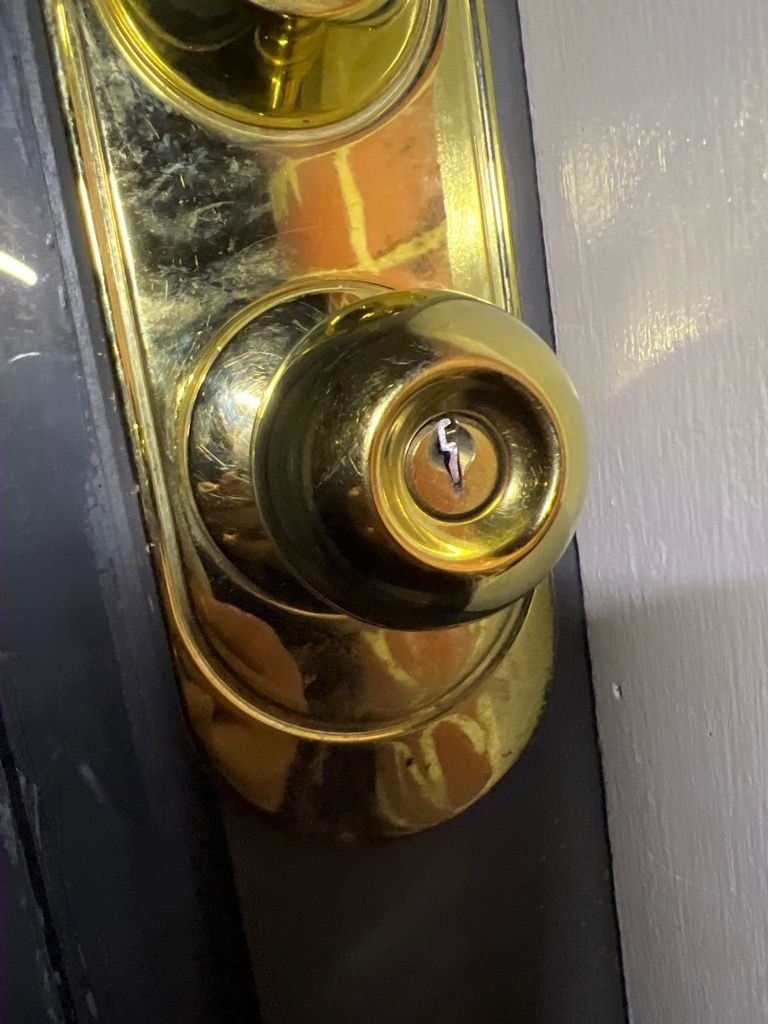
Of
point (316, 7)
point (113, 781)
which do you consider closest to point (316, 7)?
point (316, 7)

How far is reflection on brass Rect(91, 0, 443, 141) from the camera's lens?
0.30m

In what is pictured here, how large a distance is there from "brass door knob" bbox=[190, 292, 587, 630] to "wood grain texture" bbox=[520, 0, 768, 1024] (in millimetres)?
93

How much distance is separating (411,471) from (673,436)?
0.14 m

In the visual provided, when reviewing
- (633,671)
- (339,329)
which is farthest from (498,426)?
(633,671)

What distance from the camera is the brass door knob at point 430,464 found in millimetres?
253

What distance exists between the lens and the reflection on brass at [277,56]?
0.99 ft

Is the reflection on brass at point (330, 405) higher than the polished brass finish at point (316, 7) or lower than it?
lower

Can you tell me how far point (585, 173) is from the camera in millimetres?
362

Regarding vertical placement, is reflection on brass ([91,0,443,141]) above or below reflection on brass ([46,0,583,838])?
above

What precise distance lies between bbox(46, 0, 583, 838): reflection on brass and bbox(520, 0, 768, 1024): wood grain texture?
0.12ft

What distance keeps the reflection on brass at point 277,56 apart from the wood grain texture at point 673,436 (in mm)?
67

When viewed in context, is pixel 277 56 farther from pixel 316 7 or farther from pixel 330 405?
pixel 330 405

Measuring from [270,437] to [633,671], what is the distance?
0.19m

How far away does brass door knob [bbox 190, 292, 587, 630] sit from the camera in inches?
9.9
